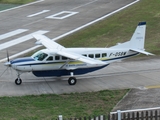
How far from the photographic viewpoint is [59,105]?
60.1ft

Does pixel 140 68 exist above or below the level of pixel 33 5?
below

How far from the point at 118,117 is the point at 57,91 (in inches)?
329

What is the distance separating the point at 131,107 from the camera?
17.9 metres

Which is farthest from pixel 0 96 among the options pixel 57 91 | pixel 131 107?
pixel 131 107

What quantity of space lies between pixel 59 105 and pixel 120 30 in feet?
63.5

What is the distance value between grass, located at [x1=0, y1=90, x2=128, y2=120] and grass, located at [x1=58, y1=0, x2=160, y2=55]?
10.7m

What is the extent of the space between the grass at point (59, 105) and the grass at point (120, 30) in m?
10.7

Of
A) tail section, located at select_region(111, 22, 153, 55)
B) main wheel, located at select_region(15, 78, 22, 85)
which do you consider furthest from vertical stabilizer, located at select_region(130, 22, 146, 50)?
main wheel, located at select_region(15, 78, 22, 85)

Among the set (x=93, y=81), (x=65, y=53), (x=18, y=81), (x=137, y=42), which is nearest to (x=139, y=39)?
(x=137, y=42)

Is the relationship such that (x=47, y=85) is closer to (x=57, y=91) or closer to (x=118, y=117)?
(x=57, y=91)

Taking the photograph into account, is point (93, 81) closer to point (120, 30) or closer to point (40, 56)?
point (40, 56)

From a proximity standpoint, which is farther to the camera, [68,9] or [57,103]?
[68,9]

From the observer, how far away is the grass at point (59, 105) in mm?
17156

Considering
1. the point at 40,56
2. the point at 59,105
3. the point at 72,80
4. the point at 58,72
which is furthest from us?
the point at 58,72
